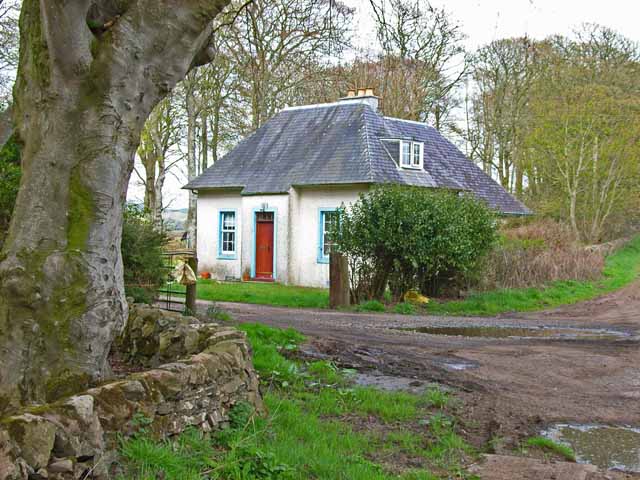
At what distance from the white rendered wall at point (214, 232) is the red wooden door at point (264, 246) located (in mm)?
954

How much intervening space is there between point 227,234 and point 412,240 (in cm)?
1198

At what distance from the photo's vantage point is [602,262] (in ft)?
89.2

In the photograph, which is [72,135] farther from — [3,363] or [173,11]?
[3,363]

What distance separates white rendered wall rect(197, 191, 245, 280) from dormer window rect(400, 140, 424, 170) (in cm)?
681

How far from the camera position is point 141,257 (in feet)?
40.4

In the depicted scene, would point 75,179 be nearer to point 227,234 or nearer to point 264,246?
point 264,246

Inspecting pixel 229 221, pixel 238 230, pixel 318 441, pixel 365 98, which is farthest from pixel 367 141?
pixel 318 441

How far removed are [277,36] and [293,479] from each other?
92.3 feet

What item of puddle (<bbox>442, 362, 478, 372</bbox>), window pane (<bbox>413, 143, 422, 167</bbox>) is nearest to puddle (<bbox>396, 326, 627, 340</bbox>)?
puddle (<bbox>442, 362, 478, 372</bbox>)

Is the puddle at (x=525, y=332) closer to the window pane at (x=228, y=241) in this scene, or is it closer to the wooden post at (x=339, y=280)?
the wooden post at (x=339, y=280)

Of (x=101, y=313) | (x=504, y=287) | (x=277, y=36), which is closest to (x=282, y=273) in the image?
(x=504, y=287)

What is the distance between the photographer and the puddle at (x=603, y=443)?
6.34 meters

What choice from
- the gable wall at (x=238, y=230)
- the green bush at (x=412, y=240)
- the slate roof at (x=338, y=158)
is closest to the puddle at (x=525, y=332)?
the green bush at (x=412, y=240)

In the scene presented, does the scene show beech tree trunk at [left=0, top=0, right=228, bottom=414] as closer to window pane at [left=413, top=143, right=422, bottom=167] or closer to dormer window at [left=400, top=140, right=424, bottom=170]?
dormer window at [left=400, top=140, right=424, bottom=170]
